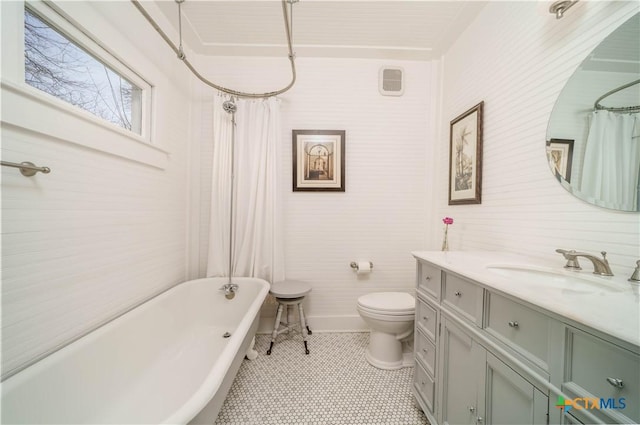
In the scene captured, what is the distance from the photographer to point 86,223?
1.12 m

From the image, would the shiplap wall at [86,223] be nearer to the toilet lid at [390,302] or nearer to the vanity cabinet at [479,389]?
the toilet lid at [390,302]

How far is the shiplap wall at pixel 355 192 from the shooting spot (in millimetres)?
2104

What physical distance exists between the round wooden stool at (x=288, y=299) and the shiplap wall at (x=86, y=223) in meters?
0.94

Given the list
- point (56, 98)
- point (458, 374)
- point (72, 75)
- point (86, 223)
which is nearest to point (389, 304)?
point (458, 374)

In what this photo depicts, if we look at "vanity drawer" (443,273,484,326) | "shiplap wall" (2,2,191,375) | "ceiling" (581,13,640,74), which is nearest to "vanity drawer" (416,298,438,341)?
"vanity drawer" (443,273,484,326)

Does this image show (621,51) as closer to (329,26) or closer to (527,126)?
(527,126)

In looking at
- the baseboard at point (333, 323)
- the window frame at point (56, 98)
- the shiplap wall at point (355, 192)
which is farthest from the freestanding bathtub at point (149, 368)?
the window frame at point (56, 98)

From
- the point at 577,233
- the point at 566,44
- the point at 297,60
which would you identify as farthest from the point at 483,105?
the point at 297,60

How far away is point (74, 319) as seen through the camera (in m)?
1.06

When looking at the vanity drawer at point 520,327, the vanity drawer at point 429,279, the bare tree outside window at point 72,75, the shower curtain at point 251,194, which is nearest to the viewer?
the vanity drawer at point 520,327

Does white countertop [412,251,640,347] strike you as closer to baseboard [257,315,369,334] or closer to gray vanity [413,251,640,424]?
gray vanity [413,251,640,424]

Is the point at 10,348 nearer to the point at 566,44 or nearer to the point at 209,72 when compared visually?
the point at 209,72

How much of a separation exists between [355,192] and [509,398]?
166 cm

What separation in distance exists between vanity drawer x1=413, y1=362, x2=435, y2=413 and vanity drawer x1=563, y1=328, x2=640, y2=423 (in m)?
0.75
